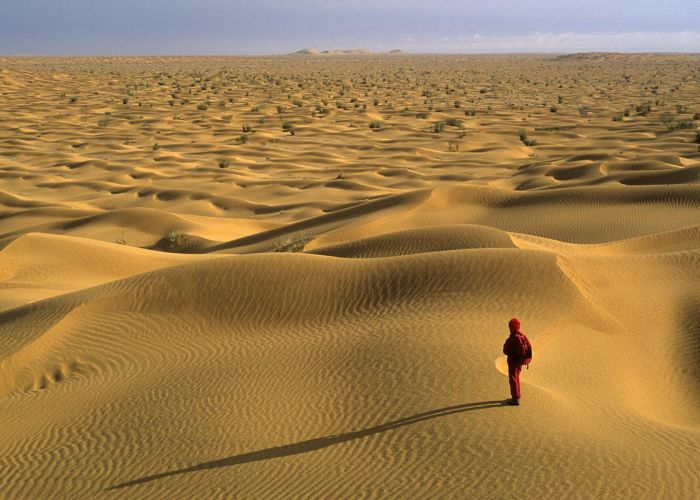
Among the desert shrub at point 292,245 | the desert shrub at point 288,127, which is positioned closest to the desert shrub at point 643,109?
the desert shrub at point 288,127

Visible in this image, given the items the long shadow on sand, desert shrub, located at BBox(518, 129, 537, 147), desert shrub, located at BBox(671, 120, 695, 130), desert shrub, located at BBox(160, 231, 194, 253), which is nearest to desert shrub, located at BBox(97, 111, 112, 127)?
desert shrub, located at BBox(518, 129, 537, 147)

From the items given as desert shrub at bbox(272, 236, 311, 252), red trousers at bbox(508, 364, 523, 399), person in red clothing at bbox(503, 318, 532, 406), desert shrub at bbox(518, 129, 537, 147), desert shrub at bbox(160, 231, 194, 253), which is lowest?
desert shrub at bbox(160, 231, 194, 253)

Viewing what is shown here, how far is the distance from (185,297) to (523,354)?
4.14 meters

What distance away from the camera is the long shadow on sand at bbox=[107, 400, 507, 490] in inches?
178

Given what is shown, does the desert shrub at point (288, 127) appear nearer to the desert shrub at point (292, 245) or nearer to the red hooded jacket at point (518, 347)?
the desert shrub at point (292, 245)

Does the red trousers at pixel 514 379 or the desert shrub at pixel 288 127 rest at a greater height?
the red trousers at pixel 514 379

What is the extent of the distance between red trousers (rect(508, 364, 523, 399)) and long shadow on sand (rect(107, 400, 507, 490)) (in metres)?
0.13

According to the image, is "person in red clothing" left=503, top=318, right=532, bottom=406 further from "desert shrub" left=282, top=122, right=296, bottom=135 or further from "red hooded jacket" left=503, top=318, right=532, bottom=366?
"desert shrub" left=282, top=122, right=296, bottom=135

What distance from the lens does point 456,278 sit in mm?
7266

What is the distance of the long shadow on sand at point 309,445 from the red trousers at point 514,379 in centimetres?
13

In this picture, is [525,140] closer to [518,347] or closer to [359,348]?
[359,348]

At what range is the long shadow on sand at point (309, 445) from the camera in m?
4.52

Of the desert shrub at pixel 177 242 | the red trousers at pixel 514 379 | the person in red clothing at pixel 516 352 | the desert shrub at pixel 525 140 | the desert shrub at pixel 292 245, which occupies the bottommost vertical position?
the desert shrub at pixel 177 242

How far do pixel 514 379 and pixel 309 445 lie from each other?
4.60ft
